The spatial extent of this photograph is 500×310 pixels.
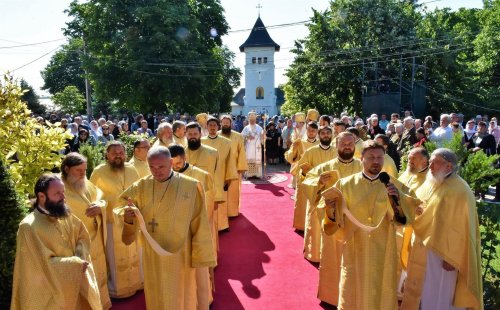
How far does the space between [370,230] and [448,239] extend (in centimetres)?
88

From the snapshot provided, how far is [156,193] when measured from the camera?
4.62 metres

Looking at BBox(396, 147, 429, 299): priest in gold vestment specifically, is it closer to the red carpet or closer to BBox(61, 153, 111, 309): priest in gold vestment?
the red carpet

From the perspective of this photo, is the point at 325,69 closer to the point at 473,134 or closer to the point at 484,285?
the point at 473,134

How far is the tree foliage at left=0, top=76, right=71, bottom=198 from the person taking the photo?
5543mm

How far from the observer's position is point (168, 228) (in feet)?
15.0

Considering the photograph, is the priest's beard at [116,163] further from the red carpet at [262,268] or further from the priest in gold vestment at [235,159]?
the priest in gold vestment at [235,159]

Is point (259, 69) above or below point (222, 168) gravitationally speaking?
above

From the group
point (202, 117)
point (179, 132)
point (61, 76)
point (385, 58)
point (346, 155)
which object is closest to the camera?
point (346, 155)

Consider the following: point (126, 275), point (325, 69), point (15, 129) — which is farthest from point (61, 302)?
point (325, 69)

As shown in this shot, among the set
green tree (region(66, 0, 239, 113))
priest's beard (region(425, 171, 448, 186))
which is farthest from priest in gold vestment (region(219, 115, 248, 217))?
green tree (region(66, 0, 239, 113))

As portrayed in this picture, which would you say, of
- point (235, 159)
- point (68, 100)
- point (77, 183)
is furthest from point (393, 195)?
point (68, 100)

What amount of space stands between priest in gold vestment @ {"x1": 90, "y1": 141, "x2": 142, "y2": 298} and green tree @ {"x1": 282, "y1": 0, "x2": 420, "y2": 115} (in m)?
25.9

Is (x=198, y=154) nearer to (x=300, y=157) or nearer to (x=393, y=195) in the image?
(x=300, y=157)

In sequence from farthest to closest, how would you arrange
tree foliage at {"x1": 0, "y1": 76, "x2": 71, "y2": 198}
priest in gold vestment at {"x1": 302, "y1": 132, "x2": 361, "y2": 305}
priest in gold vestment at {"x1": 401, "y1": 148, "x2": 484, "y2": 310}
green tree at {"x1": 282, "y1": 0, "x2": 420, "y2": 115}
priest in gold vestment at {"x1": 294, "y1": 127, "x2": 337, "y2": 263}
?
green tree at {"x1": 282, "y1": 0, "x2": 420, "y2": 115}, priest in gold vestment at {"x1": 294, "y1": 127, "x2": 337, "y2": 263}, priest in gold vestment at {"x1": 302, "y1": 132, "x2": 361, "y2": 305}, tree foliage at {"x1": 0, "y1": 76, "x2": 71, "y2": 198}, priest in gold vestment at {"x1": 401, "y1": 148, "x2": 484, "y2": 310}
